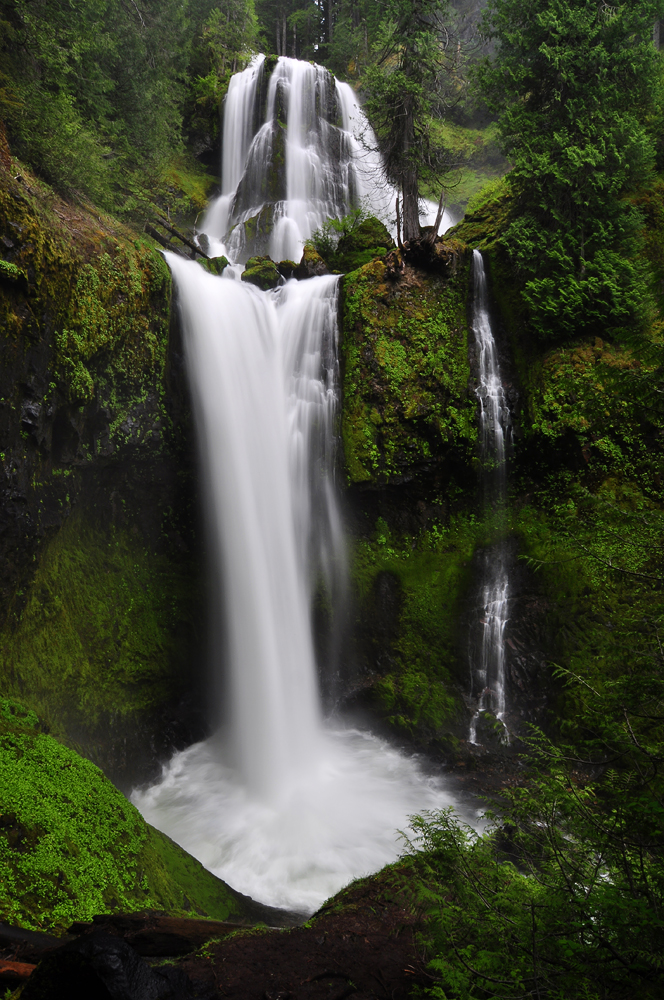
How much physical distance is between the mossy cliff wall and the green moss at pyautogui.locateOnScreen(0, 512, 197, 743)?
0.02 metres

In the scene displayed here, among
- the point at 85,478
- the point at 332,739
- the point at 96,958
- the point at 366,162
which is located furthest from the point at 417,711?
the point at 366,162

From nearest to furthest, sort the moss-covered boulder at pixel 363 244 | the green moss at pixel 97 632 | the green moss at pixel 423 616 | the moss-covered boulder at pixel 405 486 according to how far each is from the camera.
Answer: the green moss at pixel 97 632 → the green moss at pixel 423 616 → the moss-covered boulder at pixel 405 486 → the moss-covered boulder at pixel 363 244

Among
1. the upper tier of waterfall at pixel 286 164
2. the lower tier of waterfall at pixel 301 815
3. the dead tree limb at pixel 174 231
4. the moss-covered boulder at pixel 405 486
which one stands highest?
the upper tier of waterfall at pixel 286 164

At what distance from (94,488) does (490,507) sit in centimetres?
691

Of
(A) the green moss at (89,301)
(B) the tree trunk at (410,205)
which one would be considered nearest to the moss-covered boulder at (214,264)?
(A) the green moss at (89,301)

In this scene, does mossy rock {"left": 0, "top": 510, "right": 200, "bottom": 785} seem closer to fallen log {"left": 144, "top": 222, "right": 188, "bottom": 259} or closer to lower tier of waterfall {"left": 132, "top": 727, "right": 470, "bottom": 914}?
lower tier of waterfall {"left": 132, "top": 727, "right": 470, "bottom": 914}

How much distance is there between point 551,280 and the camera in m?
9.38

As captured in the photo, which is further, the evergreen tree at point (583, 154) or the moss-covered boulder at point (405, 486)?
the moss-covered boulder at point (405, 486)

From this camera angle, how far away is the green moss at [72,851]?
3.81 metres

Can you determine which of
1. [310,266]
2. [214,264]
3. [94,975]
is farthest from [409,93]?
[94,975]

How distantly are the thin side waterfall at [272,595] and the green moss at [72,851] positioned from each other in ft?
6.07

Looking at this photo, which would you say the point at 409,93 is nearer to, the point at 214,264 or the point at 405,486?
the point at 214,264

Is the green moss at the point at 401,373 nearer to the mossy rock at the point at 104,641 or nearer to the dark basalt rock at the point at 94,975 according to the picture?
the mossy rock at the point at 104,641

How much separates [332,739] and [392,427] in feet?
19.2
